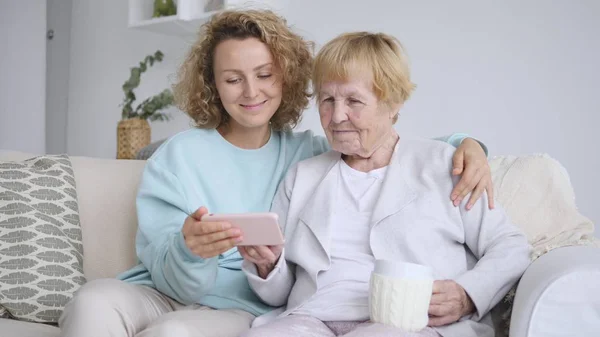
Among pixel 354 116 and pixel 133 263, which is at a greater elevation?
pixel 354 116

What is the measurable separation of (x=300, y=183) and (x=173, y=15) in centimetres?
206

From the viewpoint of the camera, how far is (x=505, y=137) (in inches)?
103

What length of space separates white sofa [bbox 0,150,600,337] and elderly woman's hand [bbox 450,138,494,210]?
0.18 metres

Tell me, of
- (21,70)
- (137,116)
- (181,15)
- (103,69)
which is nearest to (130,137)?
(137,116)

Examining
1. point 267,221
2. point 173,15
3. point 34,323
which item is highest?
point 173,15

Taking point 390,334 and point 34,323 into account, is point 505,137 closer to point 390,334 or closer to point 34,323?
point 390,334

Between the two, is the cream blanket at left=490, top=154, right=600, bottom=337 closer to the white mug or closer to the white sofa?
the white sofa

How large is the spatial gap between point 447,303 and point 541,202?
1.55 feet

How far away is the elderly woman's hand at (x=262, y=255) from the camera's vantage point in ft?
4.75

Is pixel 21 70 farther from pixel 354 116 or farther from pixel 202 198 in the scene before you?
pixel 354 116

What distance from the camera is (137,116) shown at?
3.77 metres

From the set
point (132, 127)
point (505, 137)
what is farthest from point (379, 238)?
point (132, 127)

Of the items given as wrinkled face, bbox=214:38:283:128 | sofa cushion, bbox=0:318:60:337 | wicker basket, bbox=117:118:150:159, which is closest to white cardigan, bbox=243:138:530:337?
wrinkled face, bbox=214:38:283:128

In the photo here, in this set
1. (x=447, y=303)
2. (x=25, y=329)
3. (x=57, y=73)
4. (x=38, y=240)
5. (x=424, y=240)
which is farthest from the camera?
(x=57, y=73)
